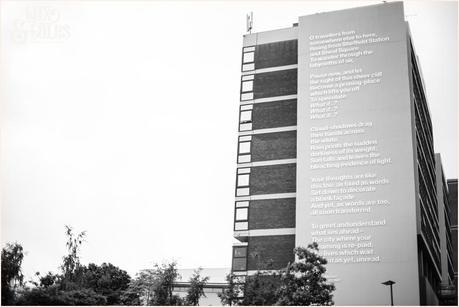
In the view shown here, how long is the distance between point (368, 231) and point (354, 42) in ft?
29.5

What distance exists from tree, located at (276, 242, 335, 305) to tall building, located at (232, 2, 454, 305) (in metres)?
3.03

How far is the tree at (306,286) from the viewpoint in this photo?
2447 cm

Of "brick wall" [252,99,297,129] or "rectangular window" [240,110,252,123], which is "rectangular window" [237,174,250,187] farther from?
"rectangular window" [240,110,252,123]

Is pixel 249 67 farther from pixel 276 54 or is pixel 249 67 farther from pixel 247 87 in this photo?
pixel 276 54

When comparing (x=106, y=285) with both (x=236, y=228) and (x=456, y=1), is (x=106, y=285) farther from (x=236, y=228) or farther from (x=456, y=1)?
(x=456, y=1)

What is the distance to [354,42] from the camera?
31438mm

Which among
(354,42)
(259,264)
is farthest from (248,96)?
(259,264)

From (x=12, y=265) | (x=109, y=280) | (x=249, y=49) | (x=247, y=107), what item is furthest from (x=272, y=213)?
(x=109, y=280)

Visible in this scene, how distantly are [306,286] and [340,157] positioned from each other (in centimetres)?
720

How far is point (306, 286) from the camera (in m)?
24.9

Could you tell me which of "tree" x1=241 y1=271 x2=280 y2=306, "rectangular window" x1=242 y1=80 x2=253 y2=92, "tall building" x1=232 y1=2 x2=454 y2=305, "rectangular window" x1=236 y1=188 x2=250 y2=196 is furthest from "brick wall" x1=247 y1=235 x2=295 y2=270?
"rectangular window" x1=242 y1=80 x2=253 y2=92

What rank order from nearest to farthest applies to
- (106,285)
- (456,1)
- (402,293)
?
(456,1) → (402,293) → (106,285)

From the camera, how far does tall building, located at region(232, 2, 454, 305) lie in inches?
1110

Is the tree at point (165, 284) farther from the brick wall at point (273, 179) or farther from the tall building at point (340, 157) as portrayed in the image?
the brick wall at point (273, 179)
